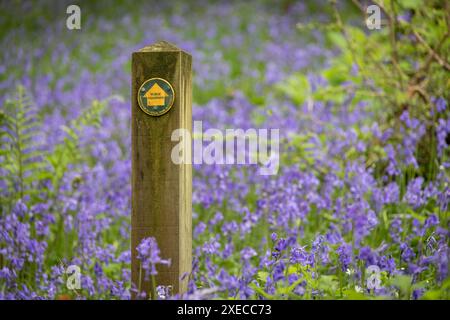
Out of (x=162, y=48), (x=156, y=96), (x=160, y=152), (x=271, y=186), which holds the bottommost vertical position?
(x=271, y=186)

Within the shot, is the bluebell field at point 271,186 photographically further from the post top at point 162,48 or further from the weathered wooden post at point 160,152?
the post top at point 162,48

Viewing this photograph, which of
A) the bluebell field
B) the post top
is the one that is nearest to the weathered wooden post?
the post top

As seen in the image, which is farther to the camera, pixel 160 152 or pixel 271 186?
pixel 271 186

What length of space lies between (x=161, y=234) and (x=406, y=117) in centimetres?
209

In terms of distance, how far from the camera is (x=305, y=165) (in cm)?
439

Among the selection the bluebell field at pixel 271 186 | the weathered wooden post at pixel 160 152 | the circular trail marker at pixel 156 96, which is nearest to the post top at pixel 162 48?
the weathered wooden post at pixel 160 152

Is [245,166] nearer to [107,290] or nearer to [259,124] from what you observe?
[259,124]

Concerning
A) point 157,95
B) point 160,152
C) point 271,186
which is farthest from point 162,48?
point 271,186

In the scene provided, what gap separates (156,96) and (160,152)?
22cm

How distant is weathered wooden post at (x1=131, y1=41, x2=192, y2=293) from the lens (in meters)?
2.31

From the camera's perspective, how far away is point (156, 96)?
232 cm

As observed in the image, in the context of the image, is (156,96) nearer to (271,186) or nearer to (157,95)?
(157,95)

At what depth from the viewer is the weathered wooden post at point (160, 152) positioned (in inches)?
91.0

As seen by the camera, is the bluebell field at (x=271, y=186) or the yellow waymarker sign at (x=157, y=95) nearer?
the yellow waymarker sign at (x=157, y=95)
